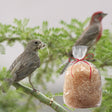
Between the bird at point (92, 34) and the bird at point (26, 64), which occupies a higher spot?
the bird at point (26, 64)

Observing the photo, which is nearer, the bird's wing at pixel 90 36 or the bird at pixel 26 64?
the bird at pixel 26 64

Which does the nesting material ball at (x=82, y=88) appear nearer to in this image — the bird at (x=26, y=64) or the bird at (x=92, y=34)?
the bird at (x=26, y=64)

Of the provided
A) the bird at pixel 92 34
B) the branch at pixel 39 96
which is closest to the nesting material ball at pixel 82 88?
the branch at pixel 39 96

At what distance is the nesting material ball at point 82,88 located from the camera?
59 cm

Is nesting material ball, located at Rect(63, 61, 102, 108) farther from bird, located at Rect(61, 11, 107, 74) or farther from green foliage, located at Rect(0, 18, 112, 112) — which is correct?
bird, located at Rect(61, 11, 107, 74)

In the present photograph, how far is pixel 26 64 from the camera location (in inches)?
22.2

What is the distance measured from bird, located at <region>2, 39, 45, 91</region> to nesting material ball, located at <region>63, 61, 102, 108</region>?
0.36 feet

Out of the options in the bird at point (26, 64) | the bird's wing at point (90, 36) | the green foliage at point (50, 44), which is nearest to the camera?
the bird at point (26, 64)

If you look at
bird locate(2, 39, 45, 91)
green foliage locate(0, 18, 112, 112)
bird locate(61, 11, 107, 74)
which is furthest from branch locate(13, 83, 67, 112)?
bird locate(61, 11, 107, 74)

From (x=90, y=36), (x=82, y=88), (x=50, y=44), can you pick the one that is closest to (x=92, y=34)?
(x=90, y=36)

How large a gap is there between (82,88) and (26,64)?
17cm

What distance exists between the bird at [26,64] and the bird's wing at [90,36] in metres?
0.35

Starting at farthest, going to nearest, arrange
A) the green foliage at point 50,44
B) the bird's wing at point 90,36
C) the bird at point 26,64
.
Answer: the bird's wing at point 90,36 < the green foliage at point 50,44 < the bird at point 26,64

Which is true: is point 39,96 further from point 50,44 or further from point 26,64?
point 50,44
